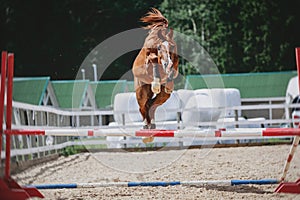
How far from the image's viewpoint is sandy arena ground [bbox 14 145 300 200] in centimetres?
469

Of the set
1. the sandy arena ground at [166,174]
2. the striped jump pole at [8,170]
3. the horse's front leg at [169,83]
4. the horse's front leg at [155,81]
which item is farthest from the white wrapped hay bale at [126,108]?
the striped jump pole at [8,170]

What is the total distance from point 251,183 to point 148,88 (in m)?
1.41

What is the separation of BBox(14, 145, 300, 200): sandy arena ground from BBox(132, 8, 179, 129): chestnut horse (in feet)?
2.88

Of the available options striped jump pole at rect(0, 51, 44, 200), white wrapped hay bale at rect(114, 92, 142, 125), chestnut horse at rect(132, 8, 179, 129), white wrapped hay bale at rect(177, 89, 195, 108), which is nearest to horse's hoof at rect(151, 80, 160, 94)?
chestnut horse at rect(132, 8, 179, 129)

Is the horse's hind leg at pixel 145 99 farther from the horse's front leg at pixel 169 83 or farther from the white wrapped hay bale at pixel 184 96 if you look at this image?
the white wrapped hay bale at pixel 184 96

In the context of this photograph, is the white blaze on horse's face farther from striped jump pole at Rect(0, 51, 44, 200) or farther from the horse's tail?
striped jump pole at Rect(0, 51, 44, 200)

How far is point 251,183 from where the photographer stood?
15.6ft

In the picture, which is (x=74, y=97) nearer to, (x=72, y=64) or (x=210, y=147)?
(x=72, y=64)

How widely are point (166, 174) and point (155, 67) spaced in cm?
182

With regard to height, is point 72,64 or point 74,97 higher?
point 72,64

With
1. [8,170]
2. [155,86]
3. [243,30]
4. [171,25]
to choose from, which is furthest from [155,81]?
[243,30]

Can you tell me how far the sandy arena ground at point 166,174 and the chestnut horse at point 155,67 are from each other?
878 mm

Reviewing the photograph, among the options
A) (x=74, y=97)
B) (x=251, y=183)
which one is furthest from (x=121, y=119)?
(x=251, y=183)

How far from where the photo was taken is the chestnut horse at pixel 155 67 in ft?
16.8
